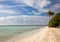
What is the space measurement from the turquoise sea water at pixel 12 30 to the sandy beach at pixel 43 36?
0.40 feet

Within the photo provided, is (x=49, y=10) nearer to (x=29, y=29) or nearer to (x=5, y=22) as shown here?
(x=29, y=29)

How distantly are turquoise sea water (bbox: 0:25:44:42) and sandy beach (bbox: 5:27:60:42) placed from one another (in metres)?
0.12

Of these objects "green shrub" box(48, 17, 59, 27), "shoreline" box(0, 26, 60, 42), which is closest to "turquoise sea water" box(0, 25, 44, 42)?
"shoreline" box(0, 26, 60, 42)

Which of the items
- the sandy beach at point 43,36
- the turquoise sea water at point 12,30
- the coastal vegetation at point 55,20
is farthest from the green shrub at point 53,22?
the turquoise sea water at point 12,30

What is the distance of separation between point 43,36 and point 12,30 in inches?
27.4

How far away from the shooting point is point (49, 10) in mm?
3281

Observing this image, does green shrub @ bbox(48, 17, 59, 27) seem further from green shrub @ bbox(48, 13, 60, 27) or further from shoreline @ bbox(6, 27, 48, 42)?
shoreline @ bbox(6, 27, 48, 42)

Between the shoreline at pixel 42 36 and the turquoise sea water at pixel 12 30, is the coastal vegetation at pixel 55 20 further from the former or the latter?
the turquoise sea water at pixel 12 30

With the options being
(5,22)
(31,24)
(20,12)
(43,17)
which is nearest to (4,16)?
(5,22)

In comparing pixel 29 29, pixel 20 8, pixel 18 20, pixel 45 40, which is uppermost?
pixel 20 8

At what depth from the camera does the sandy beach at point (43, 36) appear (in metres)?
3.11

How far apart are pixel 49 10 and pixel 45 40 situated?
680 millimetres

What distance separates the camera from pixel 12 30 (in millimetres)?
3266

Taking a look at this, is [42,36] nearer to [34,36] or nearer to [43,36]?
[43,36]
